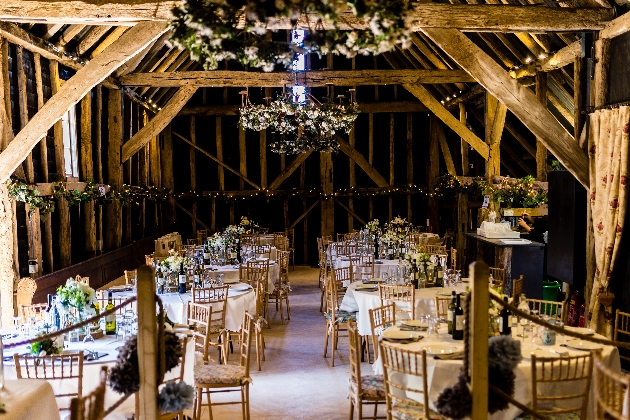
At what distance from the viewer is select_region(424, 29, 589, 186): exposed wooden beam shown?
779cm

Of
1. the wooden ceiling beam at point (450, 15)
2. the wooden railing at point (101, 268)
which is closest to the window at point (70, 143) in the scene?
the wooden railing at point (101, 268)

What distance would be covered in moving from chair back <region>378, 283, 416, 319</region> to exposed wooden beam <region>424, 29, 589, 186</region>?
2.61 metres

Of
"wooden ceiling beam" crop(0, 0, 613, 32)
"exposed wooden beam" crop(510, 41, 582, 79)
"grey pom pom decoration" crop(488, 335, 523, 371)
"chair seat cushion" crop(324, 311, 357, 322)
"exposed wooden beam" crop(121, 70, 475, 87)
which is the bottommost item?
"chair seat cushion" crop(324, 311, 357, 322)

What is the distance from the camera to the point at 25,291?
7727 millimetres

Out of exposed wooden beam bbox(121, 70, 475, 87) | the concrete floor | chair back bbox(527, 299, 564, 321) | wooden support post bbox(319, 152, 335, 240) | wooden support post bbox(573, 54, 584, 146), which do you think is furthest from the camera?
wooden support post bbox(319, 152, 335, 240)

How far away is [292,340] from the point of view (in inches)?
351

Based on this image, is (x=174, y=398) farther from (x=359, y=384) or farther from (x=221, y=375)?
(x=359, y=384)

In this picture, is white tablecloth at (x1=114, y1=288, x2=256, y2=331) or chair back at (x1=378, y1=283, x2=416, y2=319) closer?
chair back at (x1=378, y1=283, x2=416, y2=319)

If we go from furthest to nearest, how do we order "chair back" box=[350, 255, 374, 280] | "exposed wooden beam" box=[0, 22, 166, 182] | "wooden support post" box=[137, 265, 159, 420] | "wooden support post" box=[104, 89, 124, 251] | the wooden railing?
1. "wooden support post" box=[104, 89, 124, 251]
2. "chair back" box=[350, 255, 374, 280]
3. the wooden railing
4. "exposed wooden beam" box=[0, 22, 166, 182]
5. "wooden support post" box=[137, 265, 159, 420]

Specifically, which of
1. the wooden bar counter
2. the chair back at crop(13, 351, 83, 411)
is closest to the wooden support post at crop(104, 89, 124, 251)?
the wooden bar counter

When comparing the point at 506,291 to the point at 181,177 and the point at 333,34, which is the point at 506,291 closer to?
the point at 333,34

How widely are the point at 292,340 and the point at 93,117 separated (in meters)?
6.34

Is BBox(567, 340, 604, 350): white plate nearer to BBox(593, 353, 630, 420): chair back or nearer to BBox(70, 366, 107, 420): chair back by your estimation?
BBox(593, 353, 630, 420): chair back

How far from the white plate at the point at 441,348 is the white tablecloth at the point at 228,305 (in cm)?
275
